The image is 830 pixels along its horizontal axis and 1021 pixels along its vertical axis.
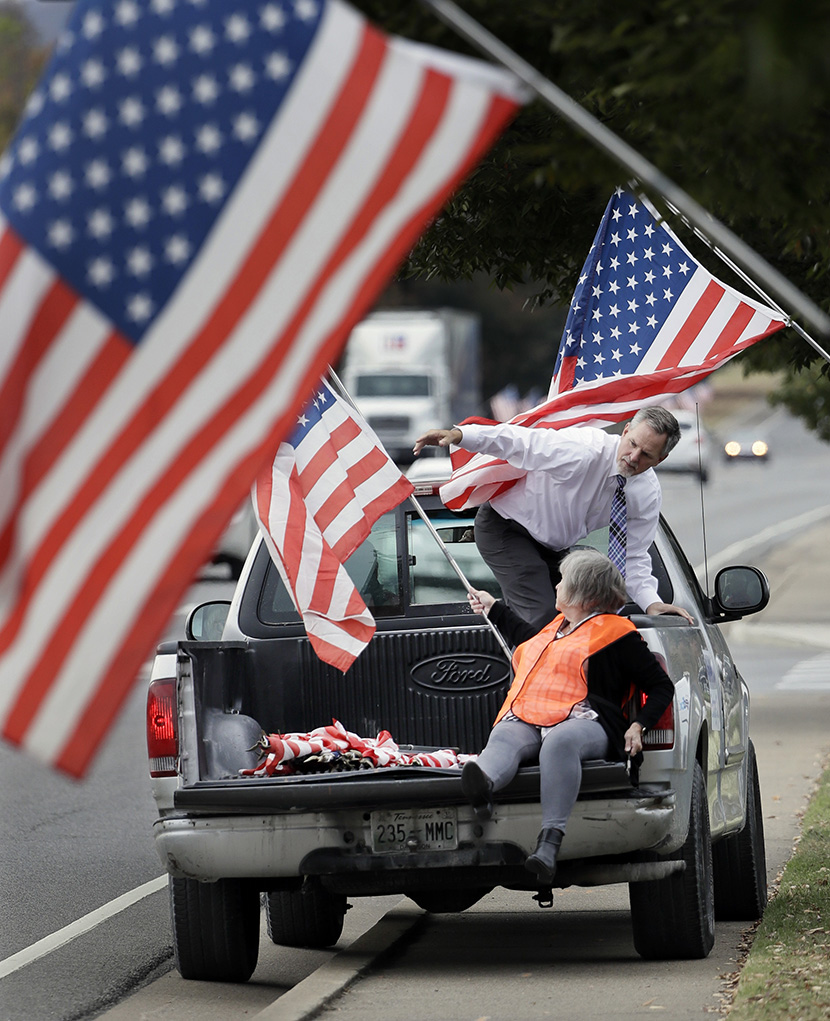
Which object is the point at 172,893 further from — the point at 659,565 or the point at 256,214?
the point at 256,214

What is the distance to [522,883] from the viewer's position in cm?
682

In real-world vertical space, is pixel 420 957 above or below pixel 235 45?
below

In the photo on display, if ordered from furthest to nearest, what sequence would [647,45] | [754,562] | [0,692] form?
1. [754,562]
2. [647,45]
3. [0,692]

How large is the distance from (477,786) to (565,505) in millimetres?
1543

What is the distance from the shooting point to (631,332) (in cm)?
799

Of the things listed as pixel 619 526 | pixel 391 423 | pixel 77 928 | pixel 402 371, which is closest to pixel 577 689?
pixel 619 526

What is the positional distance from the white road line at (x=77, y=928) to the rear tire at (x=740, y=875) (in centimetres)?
284

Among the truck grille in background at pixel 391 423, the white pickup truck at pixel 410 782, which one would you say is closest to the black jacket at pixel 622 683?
the white pickup truck at pixel 410 782

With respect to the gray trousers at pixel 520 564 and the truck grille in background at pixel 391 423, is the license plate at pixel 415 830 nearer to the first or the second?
the gray trousers at pixel 520 564

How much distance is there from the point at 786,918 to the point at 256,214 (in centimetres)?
451

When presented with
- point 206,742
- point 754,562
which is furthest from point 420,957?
point 754,562

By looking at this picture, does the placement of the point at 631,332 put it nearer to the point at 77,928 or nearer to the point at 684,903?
the point at 684,903

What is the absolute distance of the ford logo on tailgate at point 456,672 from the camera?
25.4 ft

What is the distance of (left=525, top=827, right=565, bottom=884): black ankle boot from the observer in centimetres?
632
